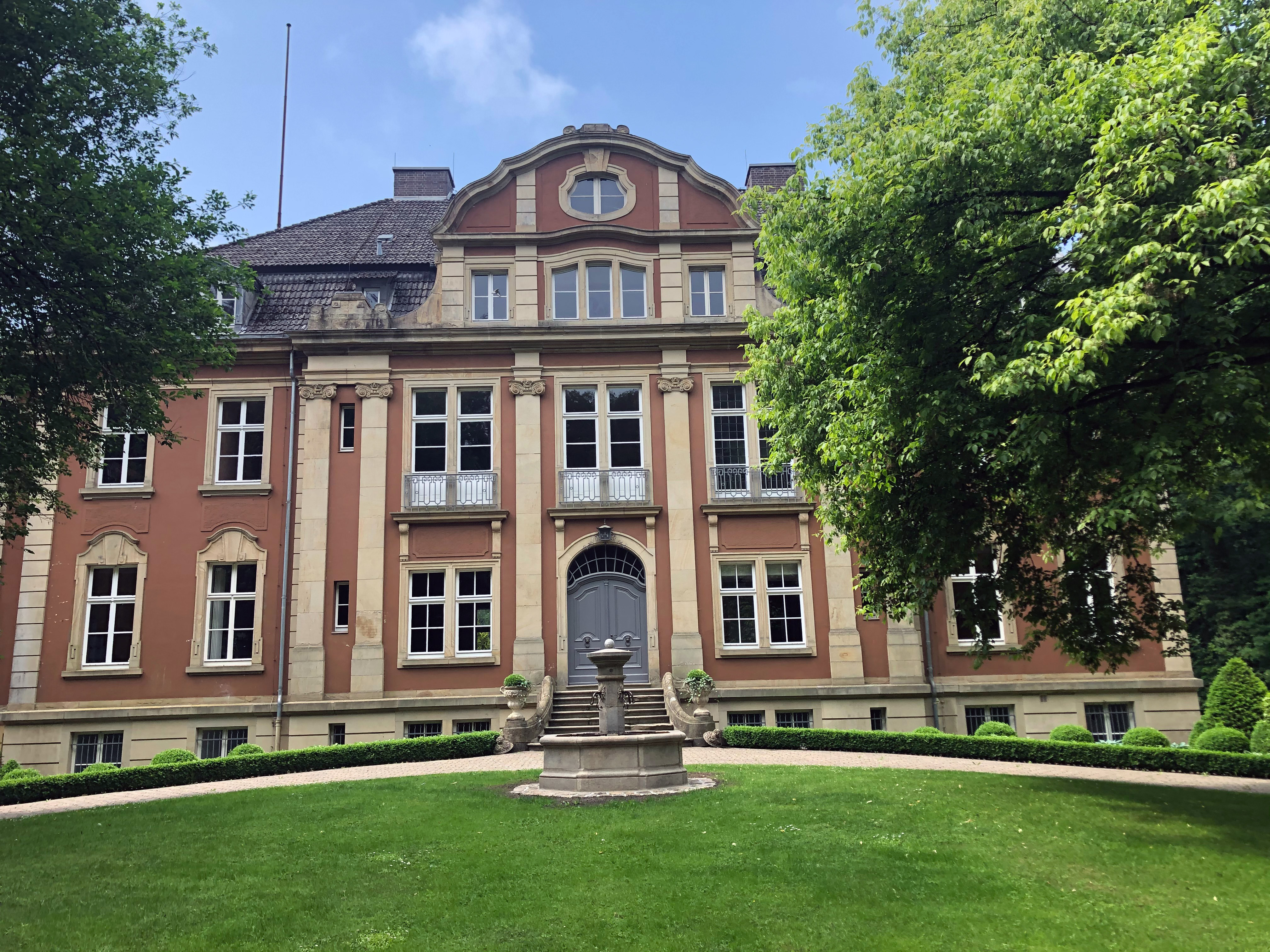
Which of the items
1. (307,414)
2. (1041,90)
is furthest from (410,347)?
(1041,90)

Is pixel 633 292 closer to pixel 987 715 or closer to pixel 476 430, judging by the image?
pixel 476 430

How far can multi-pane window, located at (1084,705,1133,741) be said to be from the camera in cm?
2248

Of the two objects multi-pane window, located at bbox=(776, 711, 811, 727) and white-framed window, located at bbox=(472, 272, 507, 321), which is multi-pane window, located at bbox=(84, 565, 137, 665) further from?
multi-pane window, located at bbox=(776, 711, 811, 727)

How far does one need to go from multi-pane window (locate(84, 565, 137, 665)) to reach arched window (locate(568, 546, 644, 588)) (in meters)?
10.2

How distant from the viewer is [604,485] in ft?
76.4

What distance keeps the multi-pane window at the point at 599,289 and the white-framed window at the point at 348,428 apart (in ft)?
20.3

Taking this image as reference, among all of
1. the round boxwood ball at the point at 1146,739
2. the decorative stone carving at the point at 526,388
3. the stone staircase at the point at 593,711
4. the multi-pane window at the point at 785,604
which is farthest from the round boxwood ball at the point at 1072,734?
the decorative stone carving at the point at 526,388

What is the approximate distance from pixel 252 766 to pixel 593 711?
676cm

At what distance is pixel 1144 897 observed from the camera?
8422mm

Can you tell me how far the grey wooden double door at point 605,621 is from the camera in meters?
22.4

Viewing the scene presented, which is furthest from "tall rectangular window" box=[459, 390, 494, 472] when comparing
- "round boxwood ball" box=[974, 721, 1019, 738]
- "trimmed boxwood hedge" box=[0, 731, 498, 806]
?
"round boxwood ball" box=[974, 721, 1019, 738]

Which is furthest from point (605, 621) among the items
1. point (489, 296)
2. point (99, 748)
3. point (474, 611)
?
point (99, 748)

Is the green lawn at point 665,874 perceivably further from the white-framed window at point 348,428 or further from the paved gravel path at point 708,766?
the white-framed window at point 348,428

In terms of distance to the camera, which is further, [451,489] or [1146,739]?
[451,489]
